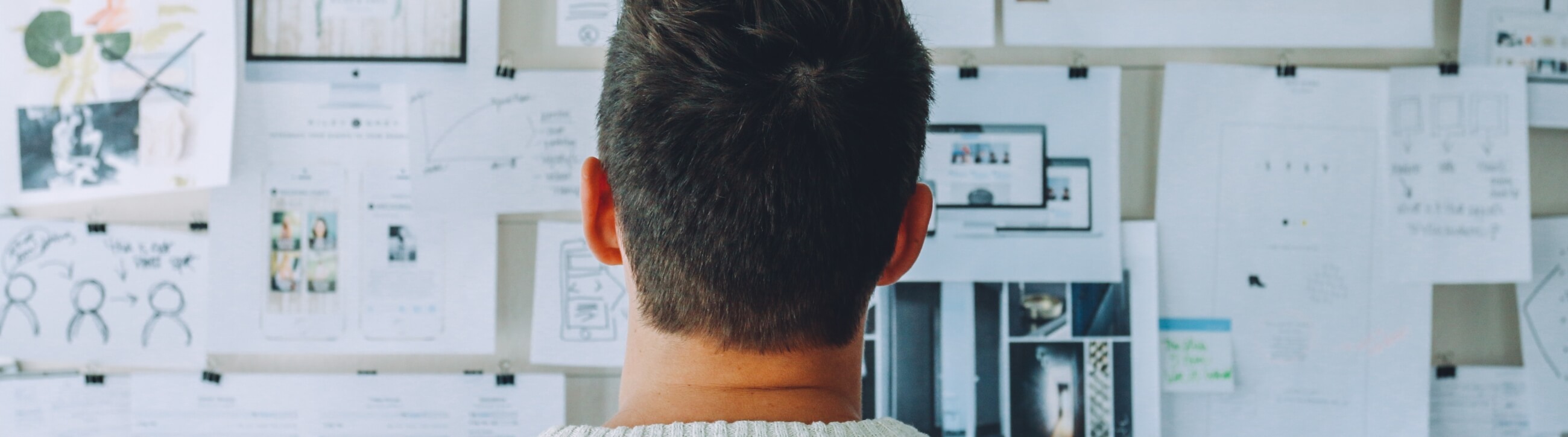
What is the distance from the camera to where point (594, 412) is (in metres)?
1.10

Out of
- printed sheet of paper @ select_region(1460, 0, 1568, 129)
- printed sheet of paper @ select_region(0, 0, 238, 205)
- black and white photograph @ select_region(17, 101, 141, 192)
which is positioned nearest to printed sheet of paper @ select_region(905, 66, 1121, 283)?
printed sheet of paper @ select_region(1460, 0, 1568, 129)

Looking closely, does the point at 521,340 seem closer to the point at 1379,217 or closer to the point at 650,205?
the point at 650,205

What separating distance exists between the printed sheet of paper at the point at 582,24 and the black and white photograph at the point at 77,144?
0.52 meters

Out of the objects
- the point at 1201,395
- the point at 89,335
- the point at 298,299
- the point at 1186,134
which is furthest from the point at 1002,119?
the point at 89,335

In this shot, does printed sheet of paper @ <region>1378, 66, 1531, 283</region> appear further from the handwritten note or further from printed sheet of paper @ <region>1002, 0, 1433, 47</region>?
the handwritten note

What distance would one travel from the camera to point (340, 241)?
42.2 inches

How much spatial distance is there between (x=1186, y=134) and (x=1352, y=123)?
0.21 meters

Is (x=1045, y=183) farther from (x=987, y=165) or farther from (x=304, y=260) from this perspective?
(x=304, y=260)

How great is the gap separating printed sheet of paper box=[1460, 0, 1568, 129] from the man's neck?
102cm

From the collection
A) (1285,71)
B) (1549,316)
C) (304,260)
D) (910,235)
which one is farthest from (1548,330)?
(304,260)

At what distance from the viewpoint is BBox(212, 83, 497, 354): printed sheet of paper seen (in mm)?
1062

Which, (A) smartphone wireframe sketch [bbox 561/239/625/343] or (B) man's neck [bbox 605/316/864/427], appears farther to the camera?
(A) smartphone wireframe sketch [bbox 561/239/625/343]

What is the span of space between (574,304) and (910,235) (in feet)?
1.90

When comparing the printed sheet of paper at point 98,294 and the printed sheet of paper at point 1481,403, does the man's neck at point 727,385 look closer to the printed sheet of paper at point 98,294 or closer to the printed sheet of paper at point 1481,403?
the printed sheet of paper at point 98,294
